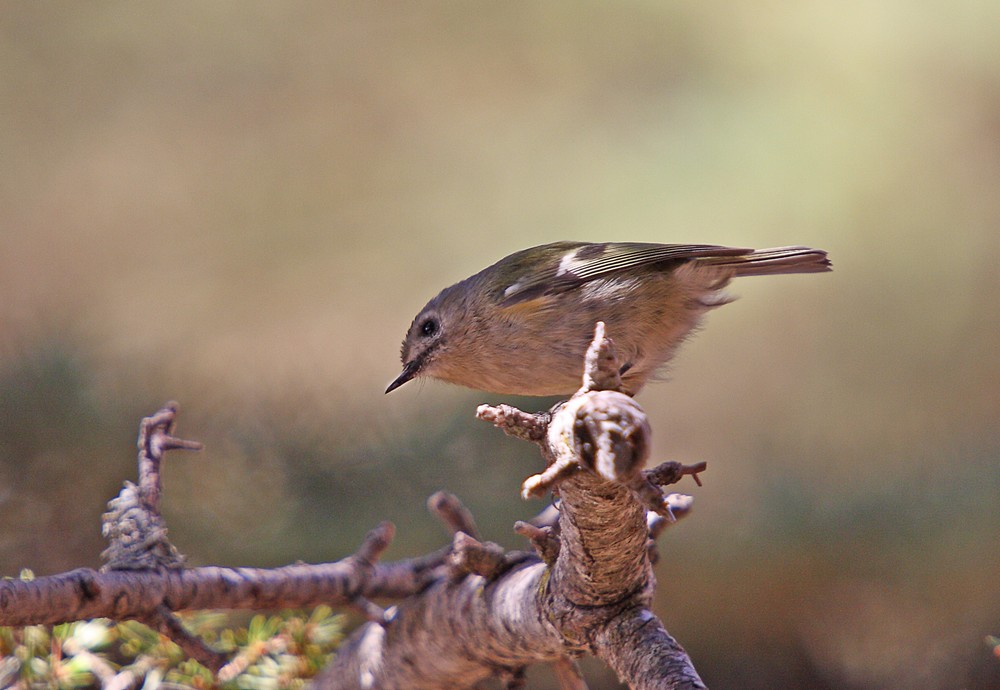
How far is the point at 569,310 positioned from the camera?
0.95 m

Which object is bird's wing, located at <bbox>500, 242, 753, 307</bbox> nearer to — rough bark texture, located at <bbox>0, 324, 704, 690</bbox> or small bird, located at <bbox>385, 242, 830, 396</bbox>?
small bird, located at <bbox>385, 242, 830, 396</bbox>

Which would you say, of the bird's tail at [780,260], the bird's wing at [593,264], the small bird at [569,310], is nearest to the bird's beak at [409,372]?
the small bird at [569,310]

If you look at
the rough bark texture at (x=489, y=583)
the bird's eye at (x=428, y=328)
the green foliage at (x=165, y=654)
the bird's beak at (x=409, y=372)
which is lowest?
the green foliage at (x=165, y=654)

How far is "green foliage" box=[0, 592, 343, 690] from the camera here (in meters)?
0.79

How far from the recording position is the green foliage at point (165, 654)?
0.79 m

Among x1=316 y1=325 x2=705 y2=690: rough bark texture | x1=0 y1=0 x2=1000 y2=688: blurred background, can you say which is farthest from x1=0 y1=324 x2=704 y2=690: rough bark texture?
x1=0 y1=0 x2=1000 y2=688: blurred background

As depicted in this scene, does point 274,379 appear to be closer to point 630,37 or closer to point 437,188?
point 437,188

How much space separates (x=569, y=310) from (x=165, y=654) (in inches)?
20.5

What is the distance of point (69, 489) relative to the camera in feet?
2.97

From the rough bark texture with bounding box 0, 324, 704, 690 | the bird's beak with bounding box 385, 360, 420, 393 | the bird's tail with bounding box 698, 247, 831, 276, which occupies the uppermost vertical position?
the bird's tail with bounding box 698, 247, 831, 276

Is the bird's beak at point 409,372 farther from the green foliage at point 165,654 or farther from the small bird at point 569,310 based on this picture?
the green foliage at point 165,654

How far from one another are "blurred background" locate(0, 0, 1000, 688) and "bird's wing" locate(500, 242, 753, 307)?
7.6 inches

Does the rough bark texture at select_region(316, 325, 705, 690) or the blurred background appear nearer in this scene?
the rough bark texture at select_region(316, 325, 705, 690)

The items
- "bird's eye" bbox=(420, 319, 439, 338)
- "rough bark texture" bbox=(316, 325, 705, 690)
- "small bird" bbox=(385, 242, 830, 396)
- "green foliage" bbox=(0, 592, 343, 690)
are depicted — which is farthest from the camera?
"bird's eye" bbox=(420, 319, 439, 338)
